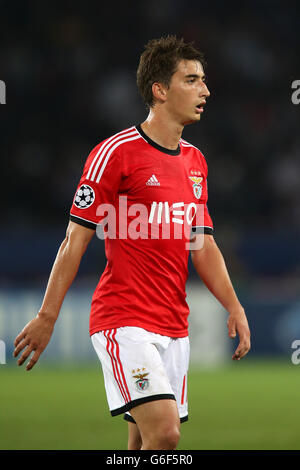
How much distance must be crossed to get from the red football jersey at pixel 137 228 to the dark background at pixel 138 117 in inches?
332

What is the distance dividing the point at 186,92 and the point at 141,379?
1.47 metres

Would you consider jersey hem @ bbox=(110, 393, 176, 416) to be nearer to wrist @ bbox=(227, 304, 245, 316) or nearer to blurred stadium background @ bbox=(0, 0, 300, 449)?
wrist @ bbox=(227, 304, 245, 316)

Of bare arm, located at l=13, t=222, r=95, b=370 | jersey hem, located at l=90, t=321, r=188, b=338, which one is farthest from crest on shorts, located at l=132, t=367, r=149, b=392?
bare arm, located at l=13, t=222, r=95, b=370

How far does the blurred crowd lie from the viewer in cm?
1434

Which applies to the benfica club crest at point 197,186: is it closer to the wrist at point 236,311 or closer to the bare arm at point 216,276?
the bare arm at point 216,276

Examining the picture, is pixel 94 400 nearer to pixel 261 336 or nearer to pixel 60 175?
pixel 261 336

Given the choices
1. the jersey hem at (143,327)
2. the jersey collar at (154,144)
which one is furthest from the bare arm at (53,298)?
the jersey collar at (154,144)

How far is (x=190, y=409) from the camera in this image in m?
8.38

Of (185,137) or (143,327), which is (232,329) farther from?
(185,137)

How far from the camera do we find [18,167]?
587 inches

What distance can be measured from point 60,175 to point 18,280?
102 inches

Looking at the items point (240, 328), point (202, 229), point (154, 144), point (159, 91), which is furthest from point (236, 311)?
point (159, 91)

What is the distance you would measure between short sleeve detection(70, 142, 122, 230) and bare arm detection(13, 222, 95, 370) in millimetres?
55

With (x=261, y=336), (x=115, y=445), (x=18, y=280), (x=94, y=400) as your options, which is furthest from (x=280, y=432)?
(x=18, y=280)
